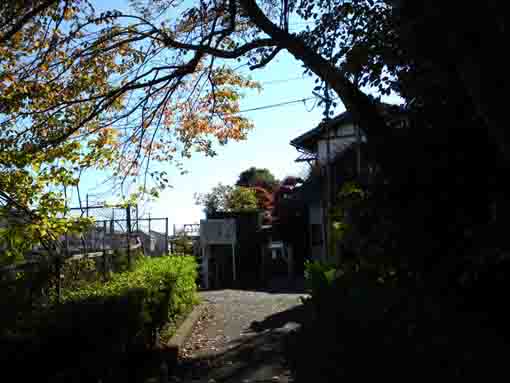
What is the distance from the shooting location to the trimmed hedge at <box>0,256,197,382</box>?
501 centimetres

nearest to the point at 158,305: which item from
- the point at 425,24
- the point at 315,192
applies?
the point at 425,24

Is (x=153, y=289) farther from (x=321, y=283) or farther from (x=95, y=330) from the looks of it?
(x=95, y=330)

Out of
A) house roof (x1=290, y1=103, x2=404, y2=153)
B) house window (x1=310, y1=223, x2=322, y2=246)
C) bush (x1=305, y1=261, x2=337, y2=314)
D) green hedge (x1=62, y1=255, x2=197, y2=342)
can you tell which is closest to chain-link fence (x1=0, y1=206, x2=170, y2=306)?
green hedge (x1=62, y1=255, x2=197, y2=342)

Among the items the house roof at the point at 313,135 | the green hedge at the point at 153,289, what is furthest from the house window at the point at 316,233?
the green hedge at the point at 153,289

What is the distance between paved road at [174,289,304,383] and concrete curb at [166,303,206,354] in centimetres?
16

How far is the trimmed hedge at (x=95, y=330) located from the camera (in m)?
5.01

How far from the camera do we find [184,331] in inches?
427

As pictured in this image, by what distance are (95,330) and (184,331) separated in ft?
15.6

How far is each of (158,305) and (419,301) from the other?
538 cm

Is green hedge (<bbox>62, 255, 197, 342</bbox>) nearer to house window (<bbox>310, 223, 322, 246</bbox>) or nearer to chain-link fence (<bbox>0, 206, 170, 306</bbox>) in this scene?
chain-link fence (<bbox>0, 206, 170, 306</bbox>)

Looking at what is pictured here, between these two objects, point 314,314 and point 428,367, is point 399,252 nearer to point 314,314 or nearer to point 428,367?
point 428,367

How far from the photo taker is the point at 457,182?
6.39 metres

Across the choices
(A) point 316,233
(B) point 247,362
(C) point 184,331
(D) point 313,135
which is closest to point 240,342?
(C) point 184,331

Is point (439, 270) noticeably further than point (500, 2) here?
Yes
